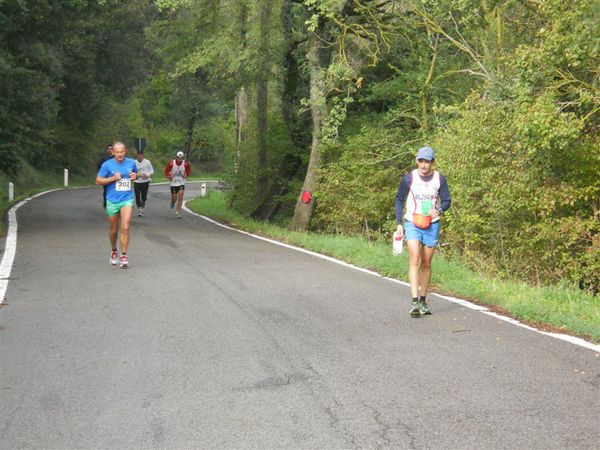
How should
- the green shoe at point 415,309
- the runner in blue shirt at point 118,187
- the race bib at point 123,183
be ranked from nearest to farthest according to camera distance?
the green shoe at point 415,309, the runner in blue shirt at point 118,187, the race bib at point 123,183

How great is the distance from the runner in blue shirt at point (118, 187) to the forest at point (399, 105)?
5568 millimetres

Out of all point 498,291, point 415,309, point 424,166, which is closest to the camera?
point 415,309

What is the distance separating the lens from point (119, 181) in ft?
42.4

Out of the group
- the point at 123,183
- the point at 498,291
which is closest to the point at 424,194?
the point at 498,291

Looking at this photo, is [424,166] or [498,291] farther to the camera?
[498,291]

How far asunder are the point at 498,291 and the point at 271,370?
4739 mm

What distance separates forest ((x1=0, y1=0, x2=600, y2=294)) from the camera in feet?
41.0

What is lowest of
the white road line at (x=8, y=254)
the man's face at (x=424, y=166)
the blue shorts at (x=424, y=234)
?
the white road line at (x=8, y=254)

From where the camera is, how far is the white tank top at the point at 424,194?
30.1 ft

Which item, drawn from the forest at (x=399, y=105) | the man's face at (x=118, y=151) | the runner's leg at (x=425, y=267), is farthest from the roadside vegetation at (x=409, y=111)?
the man's face at (x=118, y=151)

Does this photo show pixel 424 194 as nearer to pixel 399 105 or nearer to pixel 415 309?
pixel 415 309

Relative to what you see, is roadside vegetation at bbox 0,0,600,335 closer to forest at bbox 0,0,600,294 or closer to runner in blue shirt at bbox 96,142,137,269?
forest at bbox 0,0,600,294

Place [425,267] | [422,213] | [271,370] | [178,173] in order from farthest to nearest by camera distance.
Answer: [178,173]
[425,267]
[422,213]
[271,370]

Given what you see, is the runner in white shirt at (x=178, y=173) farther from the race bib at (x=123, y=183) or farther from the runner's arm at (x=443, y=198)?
the runner's arm at (x=443, y=198)
